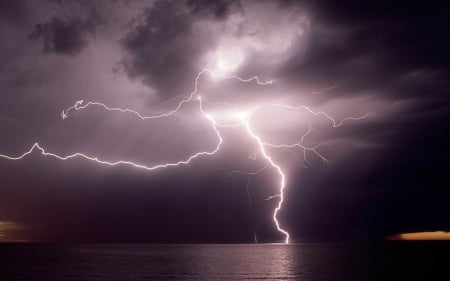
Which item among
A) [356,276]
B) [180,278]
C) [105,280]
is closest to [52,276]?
[105,280]

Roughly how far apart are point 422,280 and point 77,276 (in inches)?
1241

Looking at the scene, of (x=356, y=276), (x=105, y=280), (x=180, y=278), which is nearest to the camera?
(x=105, y=280)

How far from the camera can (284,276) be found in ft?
135

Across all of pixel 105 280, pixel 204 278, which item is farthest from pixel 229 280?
pixel 105 280

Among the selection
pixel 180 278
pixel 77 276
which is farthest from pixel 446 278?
pixel 77 276

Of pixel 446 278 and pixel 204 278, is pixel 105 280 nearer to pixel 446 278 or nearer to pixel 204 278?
pixel 204 278

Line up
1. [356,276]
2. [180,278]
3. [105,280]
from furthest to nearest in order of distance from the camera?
1. [356,276]
2. [180,278]
3. [105,280]

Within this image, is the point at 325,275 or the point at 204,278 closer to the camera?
the point at 204,278

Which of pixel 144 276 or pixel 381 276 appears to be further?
pixel 381 276

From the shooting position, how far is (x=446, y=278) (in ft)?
131

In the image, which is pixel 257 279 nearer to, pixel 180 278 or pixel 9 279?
pixel 180 278

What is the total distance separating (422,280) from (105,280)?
28092 millimetres

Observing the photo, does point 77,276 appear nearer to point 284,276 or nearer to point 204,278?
point 204,278

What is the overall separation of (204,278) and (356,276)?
49.4 feet
